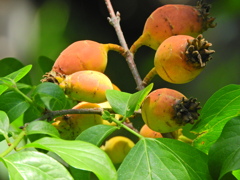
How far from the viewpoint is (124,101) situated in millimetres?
816

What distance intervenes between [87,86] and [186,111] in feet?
0.61

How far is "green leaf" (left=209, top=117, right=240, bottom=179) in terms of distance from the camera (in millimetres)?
689

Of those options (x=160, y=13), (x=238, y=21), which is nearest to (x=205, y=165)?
(x=160, y=13)

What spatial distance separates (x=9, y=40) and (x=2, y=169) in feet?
4.88

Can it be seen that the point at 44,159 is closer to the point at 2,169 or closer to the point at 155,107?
the point at 155,107

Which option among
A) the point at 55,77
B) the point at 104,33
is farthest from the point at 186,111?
the point at 104,33

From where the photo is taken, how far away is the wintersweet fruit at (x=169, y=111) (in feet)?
2.65

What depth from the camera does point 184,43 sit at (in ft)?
2.72

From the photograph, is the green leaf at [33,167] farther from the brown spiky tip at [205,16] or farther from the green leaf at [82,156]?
the brown spiky tip at [205,16]

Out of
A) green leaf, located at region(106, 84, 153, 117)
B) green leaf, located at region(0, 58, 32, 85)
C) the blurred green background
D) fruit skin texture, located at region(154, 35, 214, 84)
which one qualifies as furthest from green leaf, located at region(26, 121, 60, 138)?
the blurred green background

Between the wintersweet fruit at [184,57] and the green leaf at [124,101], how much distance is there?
0.28 ft

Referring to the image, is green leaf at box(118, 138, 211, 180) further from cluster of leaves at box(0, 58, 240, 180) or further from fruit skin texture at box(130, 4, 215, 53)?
fruit skin texture at box(130, 4, 215, 53)

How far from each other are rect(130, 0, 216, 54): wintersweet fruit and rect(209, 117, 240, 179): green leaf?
0.27 m

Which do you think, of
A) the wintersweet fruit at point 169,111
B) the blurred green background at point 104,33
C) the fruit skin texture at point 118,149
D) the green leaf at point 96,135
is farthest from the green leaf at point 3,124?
the blurred green background at point 104,33
